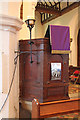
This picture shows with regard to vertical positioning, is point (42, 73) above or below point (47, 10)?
below

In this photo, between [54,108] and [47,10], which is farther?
[47,10]

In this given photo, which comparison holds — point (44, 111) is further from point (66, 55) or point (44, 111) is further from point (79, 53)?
point (79, 53)

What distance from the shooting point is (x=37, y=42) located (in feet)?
10.4

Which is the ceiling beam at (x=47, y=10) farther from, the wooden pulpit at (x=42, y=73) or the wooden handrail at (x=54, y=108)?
the wooden handrail at (x=54, y=108)

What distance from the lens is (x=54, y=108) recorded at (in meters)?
0.97

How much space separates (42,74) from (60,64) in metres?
0.53

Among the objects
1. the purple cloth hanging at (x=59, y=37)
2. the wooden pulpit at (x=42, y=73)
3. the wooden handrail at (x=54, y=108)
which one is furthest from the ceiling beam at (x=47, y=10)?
the wooden handrail at (x=54, y=108)

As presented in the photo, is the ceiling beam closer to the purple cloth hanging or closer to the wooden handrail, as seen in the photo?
the purple cloth hanging

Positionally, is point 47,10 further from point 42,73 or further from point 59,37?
point 42,73

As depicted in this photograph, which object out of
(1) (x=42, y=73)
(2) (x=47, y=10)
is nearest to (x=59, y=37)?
(1) (x=42, y=73)

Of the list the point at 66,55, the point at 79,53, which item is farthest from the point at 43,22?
the point at 66,55

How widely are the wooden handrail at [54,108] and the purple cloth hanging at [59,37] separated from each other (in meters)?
2.14

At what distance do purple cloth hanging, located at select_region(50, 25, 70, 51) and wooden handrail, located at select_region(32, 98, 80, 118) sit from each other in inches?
84.4

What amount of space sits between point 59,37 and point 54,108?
2.38 metres
